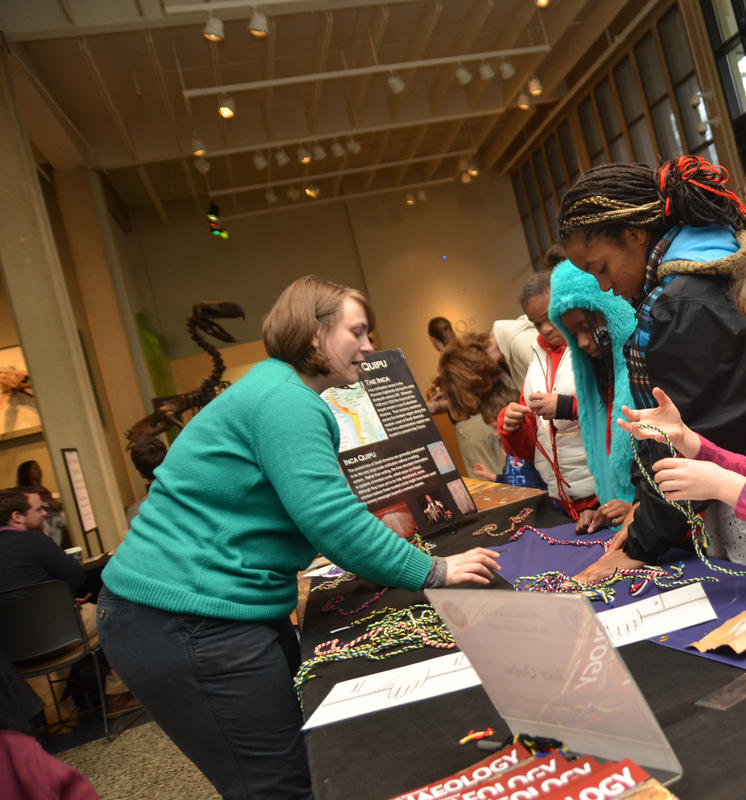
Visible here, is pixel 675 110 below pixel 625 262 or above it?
above

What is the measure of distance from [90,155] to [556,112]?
570 cm

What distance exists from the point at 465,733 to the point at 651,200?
1.16 meters

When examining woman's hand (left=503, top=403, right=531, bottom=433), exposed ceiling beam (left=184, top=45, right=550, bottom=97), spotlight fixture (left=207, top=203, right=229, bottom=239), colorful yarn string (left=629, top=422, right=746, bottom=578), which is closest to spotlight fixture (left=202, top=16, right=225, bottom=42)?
exposed ceiling beam (left=184, top=45, right=550, bottom=97)

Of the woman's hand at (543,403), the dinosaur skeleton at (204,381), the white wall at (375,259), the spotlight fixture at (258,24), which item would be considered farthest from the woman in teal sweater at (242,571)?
the white wall at (375,259)

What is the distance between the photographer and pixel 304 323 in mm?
1487

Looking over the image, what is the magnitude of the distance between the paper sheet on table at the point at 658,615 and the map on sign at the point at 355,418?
4.07 feet

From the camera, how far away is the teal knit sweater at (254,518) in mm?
1323

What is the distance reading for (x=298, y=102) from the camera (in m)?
8.43

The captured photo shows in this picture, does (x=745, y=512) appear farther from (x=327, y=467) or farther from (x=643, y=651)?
(x=327, y=467)

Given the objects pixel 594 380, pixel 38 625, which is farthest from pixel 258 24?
pixel 594 380

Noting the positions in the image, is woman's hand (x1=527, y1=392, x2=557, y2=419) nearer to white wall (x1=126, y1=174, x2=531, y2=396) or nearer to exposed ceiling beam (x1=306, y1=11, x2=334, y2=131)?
exposed ceiling beam (x1=306, y1=11, x2=334, y2=131)

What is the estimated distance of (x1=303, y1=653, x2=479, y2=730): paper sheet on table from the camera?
1063 millimetres

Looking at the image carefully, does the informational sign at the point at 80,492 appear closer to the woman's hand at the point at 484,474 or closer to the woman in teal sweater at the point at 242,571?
the woman's hand at the point at 484,474

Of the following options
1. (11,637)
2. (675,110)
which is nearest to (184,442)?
(11,637)
